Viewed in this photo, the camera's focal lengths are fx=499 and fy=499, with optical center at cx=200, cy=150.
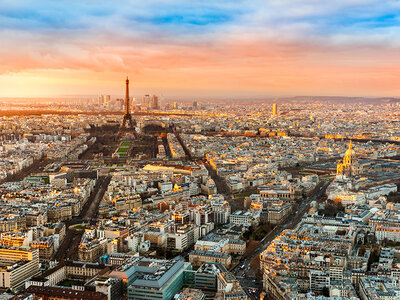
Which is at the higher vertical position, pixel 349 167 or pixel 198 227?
pixel 349 167

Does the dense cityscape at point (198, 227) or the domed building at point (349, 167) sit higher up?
the domed building at point (349, 167)

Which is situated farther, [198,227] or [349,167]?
[349,167]

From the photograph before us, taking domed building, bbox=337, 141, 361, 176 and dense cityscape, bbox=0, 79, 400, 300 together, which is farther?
domed building, bbox=337, 141, 361, 176

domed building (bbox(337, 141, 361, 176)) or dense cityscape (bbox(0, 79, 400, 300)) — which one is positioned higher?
domed building (bbox(337, 141, 361, 176))

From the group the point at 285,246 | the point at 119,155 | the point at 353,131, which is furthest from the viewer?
the point at 353,131

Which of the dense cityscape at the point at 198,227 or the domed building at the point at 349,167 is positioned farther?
the domed building at the point at 349,167

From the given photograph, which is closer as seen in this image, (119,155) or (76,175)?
(76,175)

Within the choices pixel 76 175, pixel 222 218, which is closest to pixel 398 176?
pixel 222 218

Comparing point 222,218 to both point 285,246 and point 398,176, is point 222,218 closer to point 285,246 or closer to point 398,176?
point 285,246
